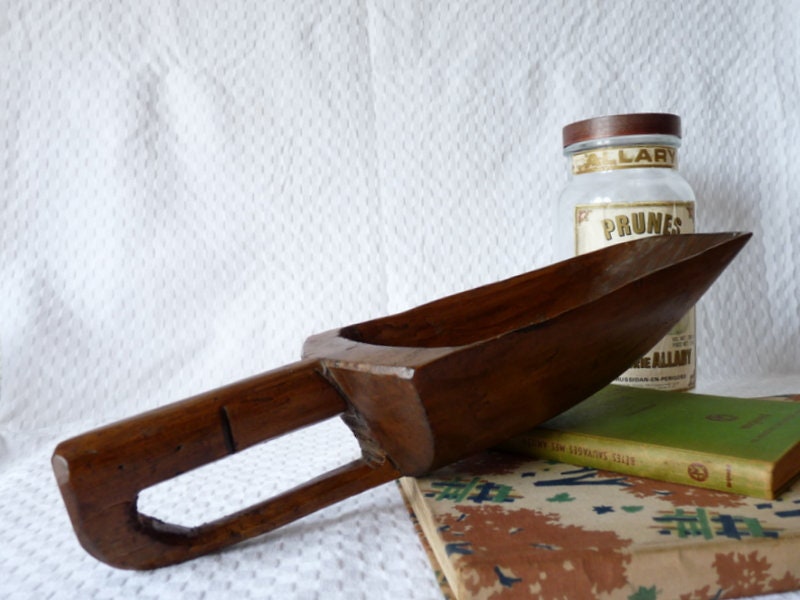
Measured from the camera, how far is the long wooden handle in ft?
1.13

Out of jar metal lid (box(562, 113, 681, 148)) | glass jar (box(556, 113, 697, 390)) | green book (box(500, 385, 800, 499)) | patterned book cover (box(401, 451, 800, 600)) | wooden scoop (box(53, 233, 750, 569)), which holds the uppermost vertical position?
jar metal lid (box(562, 113, 681, 148))

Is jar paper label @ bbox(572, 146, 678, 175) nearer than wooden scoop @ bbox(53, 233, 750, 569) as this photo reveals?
No

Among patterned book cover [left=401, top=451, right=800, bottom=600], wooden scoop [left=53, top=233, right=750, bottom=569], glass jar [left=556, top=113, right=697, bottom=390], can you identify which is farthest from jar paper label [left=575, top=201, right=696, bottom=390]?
patterned book cover [left=401, top=451, right=800, bottom=600]

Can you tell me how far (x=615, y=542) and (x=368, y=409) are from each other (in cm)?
13

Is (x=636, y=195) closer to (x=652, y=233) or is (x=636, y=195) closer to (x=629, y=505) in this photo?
(x=652, y=233)

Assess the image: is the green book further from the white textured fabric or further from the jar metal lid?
the white textured fabric

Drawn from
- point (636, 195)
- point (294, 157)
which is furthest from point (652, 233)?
point (294, 157)

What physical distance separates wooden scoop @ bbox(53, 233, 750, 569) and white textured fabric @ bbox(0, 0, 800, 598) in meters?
0.33

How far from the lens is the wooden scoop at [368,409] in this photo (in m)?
0.35

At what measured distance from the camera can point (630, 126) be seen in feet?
1.91

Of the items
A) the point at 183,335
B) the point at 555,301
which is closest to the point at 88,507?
the point at 555,301

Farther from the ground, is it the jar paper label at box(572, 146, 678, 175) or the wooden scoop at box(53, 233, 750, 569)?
the jar paper label at box(572, 146, 678, 175)

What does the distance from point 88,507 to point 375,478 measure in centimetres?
14

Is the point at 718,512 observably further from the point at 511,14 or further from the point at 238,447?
the point at 511,14
